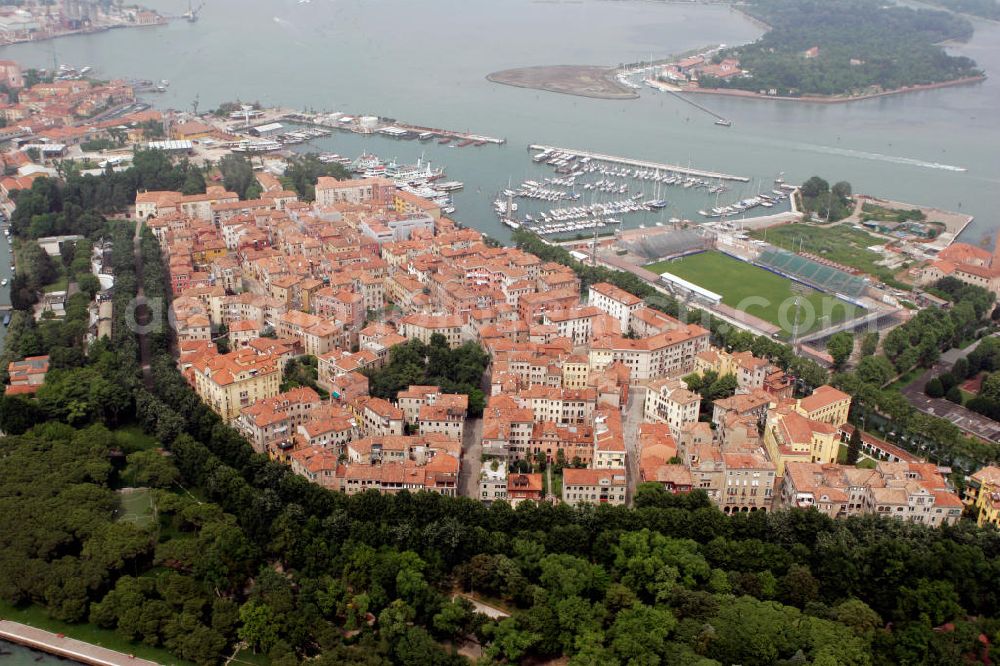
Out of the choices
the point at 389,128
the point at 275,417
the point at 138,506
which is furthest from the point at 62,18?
the point at 138,506

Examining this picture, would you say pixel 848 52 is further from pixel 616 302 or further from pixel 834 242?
pixel 616 302

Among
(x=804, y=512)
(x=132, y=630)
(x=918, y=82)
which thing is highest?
(x=918, y=82)

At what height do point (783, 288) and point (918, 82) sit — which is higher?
point (918, 82)

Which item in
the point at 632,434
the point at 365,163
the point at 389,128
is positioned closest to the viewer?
the point at 632,434

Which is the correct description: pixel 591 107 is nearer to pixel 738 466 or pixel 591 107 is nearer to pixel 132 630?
pixel 738 466

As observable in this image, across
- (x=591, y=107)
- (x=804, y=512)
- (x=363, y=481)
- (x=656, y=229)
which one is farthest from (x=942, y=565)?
(x=591, y=107)

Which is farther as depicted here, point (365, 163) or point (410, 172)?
point (365, 163)

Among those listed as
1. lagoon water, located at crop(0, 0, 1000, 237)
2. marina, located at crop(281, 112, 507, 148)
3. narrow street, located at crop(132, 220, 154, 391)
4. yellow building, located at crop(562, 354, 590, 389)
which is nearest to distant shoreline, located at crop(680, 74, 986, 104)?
lagoon water, located at crop(0, 0, 1000, 237)

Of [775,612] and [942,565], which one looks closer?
[775,612]

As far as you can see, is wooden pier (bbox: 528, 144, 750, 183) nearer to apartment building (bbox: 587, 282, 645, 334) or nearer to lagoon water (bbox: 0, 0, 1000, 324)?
lagoon water (bbox: 0, 0, 1000, 324)
